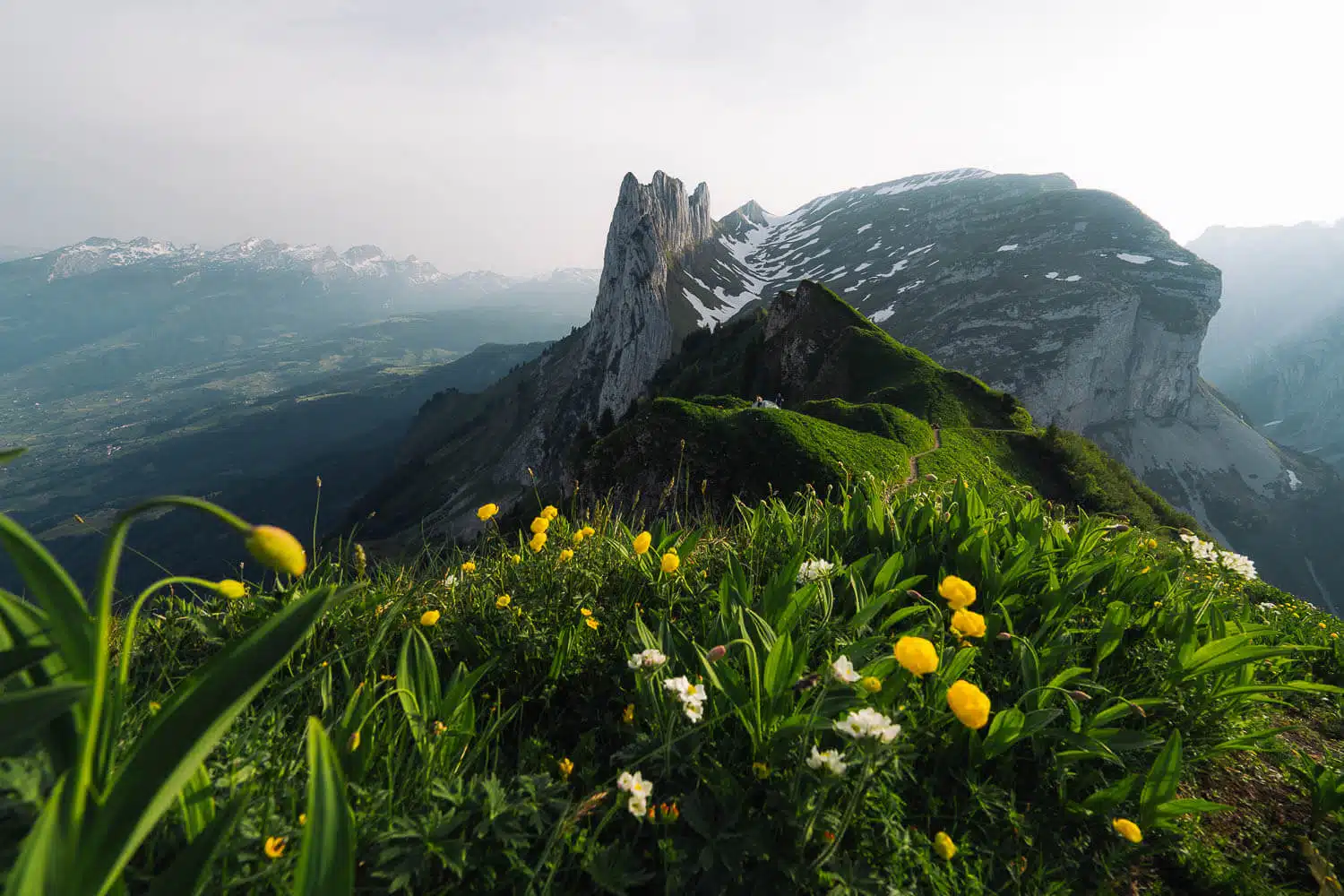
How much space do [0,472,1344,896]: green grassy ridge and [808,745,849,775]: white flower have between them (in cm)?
5

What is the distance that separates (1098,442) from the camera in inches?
3100

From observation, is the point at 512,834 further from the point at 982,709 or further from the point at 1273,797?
the point at 1273,797

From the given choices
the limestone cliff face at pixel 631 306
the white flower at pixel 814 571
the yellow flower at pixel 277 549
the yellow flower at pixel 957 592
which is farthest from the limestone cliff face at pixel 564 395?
the yellow flower at pixel 277 549

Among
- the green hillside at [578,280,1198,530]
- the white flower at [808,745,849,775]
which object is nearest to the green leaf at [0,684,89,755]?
the white flower at [808,745,849,775]

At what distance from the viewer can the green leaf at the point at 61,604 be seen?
1300 mm

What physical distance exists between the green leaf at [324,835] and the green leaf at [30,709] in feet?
1.56

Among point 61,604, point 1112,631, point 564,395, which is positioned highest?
point 61,604

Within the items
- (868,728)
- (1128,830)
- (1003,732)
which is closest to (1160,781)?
(1128,830)

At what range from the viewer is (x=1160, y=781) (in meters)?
2.16

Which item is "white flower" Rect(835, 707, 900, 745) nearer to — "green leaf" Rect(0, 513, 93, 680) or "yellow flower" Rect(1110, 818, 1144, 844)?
"yellow flower" Rect(1110, 818, 1144, 844)

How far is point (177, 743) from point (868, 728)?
1807mm

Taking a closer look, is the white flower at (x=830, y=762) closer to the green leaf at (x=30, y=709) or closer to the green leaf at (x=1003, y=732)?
the green leaf at (x=1003, y=732)

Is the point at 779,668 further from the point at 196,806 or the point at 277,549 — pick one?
the point at 196,806

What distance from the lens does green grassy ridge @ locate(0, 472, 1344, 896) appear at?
172 centimetres
